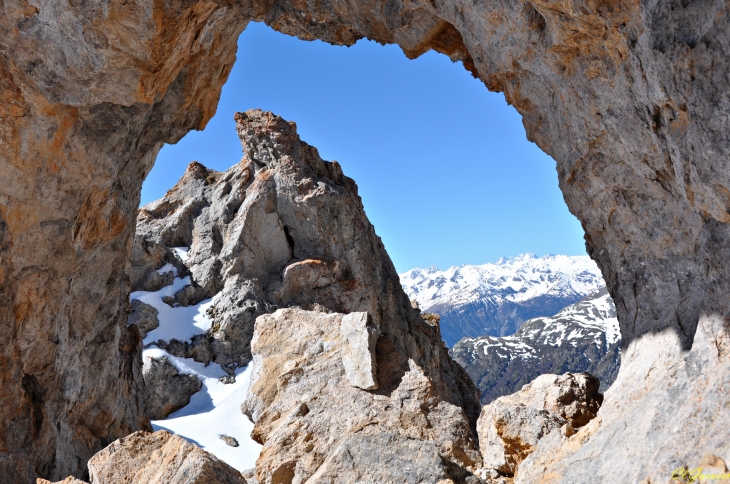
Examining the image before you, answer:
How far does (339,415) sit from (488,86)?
8157mm

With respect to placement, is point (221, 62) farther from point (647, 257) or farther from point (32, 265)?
point (647, 257)

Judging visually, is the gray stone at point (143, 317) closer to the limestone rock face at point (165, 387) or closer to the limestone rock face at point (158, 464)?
the limestone rock face at point (165, 387)

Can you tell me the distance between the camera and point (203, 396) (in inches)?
1400

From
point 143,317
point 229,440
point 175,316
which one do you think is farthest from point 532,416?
point 175,316

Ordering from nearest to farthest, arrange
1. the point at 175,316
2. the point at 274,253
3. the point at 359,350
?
1. the point at 359,350
2. the point at 175,316
3. the point at 274,253

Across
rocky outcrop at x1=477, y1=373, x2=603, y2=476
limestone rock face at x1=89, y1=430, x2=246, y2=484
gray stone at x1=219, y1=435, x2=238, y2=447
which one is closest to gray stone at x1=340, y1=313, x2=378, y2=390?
rocky outcrop at x1=477, y1=373, x2=603, y2=476

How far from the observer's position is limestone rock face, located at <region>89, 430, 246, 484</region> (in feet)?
27.4

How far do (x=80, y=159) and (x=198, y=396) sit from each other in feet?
80.6

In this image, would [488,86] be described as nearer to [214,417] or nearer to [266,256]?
[214,417]

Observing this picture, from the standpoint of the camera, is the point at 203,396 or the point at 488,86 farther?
the point at 203,396

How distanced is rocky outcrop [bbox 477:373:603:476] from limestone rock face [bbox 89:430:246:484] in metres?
4.36

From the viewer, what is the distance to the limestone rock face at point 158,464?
8344mm

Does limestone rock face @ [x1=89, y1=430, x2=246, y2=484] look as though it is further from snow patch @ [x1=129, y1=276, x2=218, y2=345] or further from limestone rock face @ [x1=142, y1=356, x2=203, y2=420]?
snow patch @ [x1=129, y1=276, x2=218, y2=345]

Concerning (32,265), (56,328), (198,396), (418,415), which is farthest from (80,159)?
(198,396)
